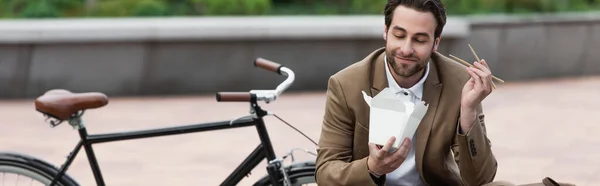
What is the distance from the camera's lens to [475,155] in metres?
3.52

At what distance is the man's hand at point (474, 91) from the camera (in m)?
3.35

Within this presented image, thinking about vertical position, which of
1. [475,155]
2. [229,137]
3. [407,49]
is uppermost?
[407,49]

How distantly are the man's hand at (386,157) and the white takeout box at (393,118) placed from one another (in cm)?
1

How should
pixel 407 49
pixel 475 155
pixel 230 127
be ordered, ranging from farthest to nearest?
pixel 230 127 < pixel 475 155 < pixel 407 49

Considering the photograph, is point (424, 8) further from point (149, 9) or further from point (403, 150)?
point (149, 9)

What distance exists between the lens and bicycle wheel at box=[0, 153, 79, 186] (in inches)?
174

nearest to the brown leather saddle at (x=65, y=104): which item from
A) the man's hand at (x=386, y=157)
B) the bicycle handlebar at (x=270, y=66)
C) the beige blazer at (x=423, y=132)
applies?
the bicycle handlebar at (x=270, y=66)

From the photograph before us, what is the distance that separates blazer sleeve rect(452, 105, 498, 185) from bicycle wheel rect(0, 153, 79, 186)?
1.56 m

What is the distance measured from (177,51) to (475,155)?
24.9 feet

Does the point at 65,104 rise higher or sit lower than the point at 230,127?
higher

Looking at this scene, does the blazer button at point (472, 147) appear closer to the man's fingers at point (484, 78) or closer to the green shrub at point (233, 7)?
the man's fingers at point (484, 78)

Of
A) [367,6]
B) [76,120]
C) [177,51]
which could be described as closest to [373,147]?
[76,120]

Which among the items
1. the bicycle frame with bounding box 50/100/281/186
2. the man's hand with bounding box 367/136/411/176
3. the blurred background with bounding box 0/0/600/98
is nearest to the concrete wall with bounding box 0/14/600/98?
the blurred background with bounding box 0/0/600/98

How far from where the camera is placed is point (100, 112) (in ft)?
32.3
